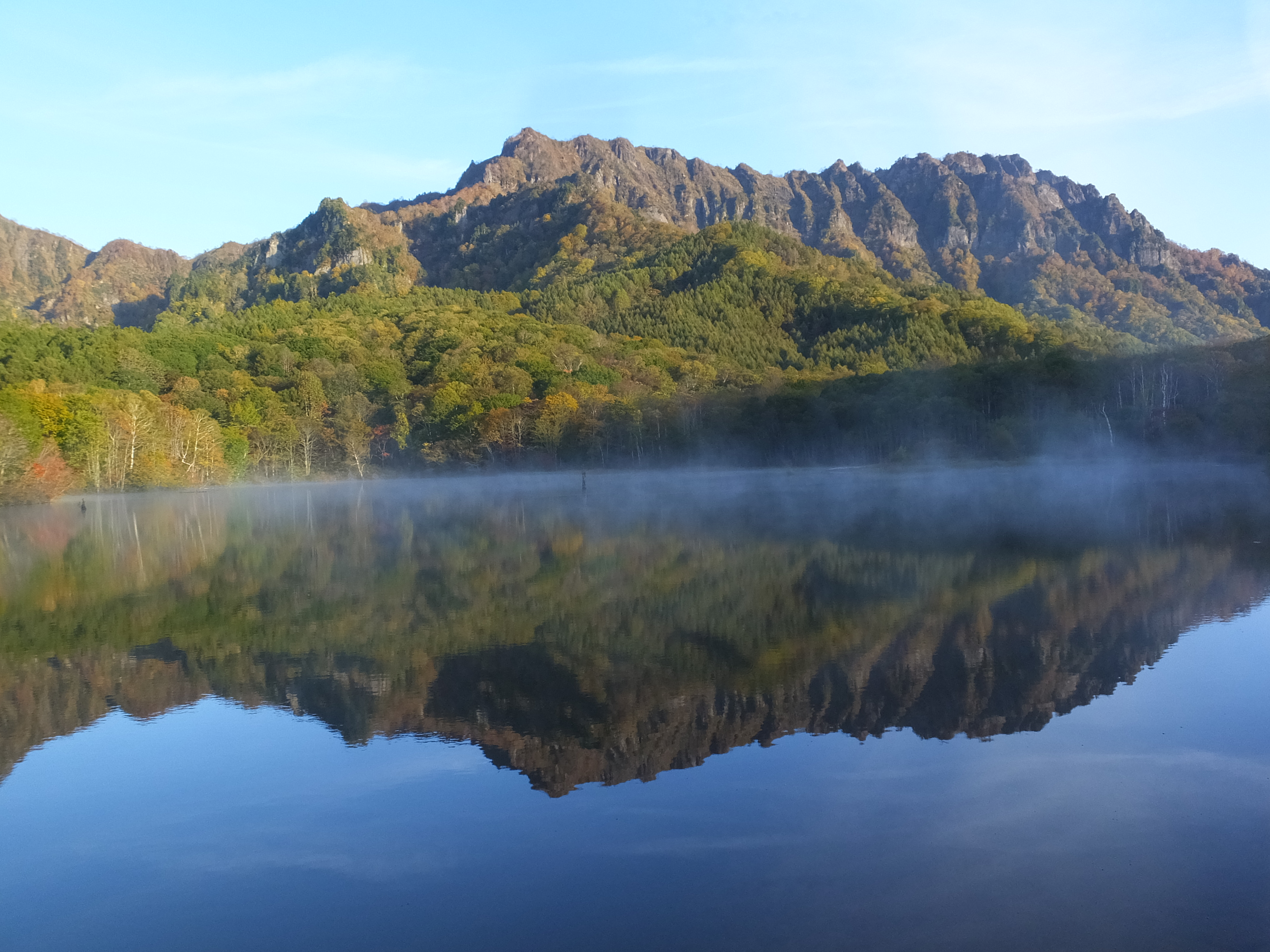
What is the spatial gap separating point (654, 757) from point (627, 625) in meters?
6.01

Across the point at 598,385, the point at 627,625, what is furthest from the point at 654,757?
the point at 598,385

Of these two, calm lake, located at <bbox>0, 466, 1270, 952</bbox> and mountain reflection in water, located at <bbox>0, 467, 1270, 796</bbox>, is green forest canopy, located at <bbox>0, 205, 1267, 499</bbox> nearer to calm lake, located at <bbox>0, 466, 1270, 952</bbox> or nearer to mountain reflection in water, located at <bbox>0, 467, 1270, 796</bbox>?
mountain reflection in water, located at <bbox>0, 467, 1270, 796</bbox>

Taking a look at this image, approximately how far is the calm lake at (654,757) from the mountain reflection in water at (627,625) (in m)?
0.09

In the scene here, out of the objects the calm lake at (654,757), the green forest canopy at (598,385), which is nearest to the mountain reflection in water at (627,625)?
the calm lake at (654,757)

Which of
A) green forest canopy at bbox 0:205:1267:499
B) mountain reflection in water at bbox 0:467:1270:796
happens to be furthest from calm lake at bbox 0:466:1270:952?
green forest canopy at bbox 0:205:1267:499

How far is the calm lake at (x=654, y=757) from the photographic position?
6.69 meters

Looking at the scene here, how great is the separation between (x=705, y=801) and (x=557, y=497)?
45.5 m

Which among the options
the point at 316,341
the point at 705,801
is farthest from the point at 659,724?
the point at 316,341

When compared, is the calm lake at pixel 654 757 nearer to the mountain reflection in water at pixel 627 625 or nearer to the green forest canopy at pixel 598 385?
the mountain reflection in water at pixel 627 625

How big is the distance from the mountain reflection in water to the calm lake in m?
0.09

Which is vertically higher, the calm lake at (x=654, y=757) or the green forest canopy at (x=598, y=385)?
the green forest canopy at (x=598, y=385)

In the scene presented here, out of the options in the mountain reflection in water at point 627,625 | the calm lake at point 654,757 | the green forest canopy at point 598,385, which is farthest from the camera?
the green forest canopy at point 598,385

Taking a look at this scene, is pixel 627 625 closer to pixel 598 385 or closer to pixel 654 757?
pixel 654 757

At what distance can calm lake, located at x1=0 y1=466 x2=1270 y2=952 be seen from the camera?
22.0ft
